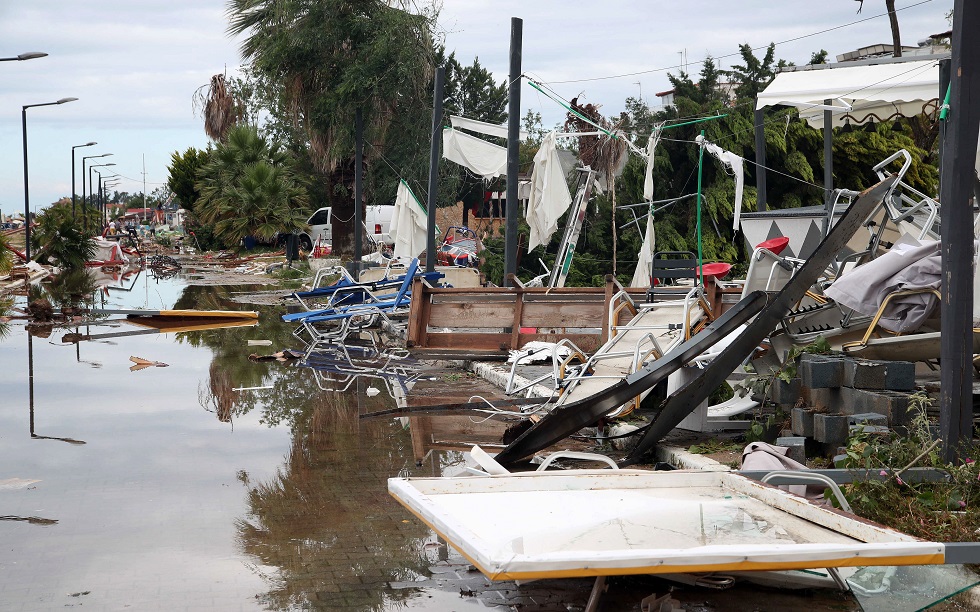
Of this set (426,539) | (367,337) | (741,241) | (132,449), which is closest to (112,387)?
(132,449)

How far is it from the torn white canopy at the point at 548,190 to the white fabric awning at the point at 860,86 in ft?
10.8

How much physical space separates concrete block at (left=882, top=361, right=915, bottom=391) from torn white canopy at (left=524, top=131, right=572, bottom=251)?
994 centimetres

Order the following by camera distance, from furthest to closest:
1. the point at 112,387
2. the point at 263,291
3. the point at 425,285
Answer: the point at 263,291 → the point at 425,285 → the point at 112,387

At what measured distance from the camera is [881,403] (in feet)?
19.0

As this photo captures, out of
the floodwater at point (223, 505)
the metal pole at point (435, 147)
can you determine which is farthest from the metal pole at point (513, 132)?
the floodwater at point (223, 505)

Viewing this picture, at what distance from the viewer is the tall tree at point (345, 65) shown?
31.5m

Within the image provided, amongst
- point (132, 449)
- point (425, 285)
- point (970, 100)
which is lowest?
point (132, 449)

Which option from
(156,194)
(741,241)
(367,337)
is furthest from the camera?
(156,194)

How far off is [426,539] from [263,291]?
74.9ft

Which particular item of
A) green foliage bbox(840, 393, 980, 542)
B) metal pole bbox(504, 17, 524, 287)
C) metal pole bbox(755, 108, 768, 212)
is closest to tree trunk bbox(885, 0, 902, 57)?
metal pole bbox(755, 108, 768, 212)

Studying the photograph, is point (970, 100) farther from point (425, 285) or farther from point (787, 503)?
point (425, 285)

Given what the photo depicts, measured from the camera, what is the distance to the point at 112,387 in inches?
432

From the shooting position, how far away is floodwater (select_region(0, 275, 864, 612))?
442 cm

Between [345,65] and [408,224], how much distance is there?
14.0 metres
